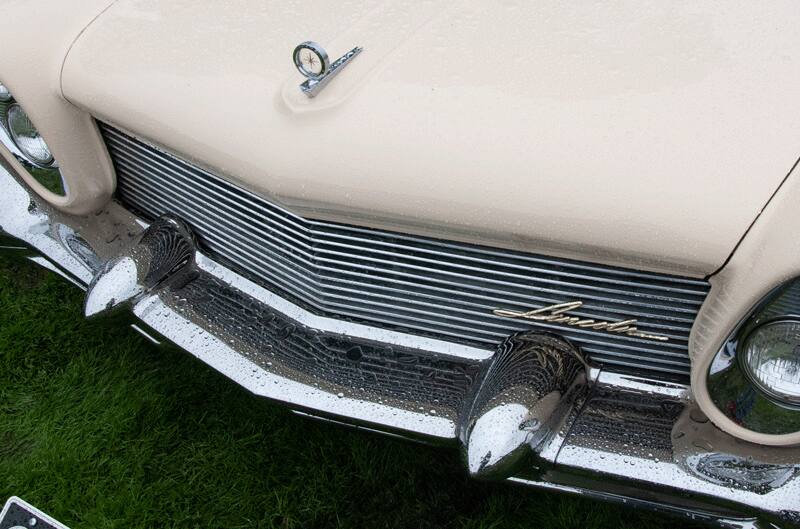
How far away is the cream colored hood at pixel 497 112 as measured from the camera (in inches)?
61.8

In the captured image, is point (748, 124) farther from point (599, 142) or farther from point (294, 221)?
point (294, 221)

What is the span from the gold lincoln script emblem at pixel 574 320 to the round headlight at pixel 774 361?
186mm

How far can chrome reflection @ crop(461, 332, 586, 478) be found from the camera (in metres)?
1.70

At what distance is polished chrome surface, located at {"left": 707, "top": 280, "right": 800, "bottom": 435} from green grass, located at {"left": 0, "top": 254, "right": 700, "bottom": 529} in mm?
582

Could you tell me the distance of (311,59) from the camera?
5.91ft

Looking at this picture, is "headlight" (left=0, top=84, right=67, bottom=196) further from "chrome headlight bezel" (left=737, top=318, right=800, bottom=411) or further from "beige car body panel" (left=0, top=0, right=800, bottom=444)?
"chrome headlight bezel" (left=737, top=318, right=800, bottom=411)

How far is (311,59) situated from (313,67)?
0.06 feet

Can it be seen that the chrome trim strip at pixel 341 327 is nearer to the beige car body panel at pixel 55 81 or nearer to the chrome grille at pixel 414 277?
the chrome grille at pixel 414 277

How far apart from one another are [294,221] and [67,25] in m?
0.79

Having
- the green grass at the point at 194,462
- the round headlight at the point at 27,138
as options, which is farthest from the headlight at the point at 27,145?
the green grass at the point at 194,462

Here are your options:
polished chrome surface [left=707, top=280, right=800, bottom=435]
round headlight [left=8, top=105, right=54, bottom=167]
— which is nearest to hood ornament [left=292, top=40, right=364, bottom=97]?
round headlight [left=8, top=105, right=54, bottom=167]

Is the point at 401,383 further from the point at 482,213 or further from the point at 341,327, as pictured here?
the point at 482,213

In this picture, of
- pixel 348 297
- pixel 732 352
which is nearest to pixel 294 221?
pixel 348 297

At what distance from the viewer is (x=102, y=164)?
226 centimetres
